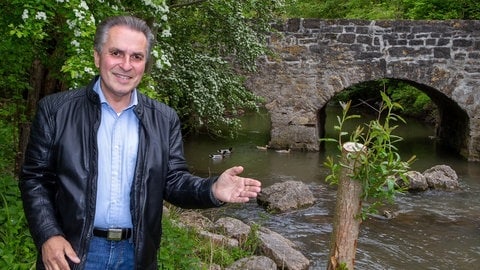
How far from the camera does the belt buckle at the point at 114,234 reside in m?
2.04

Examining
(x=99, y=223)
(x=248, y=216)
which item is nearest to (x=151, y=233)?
(x=99, y=223)

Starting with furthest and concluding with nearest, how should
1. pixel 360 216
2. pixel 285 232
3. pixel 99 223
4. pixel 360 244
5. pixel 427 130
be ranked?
pixel 427 130, pixel 285 232, pixel 360 244, pixel 360 216, pixel 99 223

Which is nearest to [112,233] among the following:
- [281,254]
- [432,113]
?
[281,254]

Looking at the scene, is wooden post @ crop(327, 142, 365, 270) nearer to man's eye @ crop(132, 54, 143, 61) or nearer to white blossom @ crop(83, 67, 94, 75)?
white blossom @ crop(83, 67, 94, 75)

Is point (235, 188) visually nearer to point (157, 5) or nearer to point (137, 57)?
point (137, 57)

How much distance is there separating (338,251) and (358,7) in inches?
756

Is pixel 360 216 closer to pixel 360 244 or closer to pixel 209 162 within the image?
pixel 360 244

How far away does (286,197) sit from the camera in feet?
27.2

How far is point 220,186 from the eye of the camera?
208 cm

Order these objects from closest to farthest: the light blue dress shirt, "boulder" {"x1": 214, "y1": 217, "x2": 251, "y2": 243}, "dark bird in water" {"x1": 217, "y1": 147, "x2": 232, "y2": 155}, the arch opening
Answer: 1. the light blue dress shirt
2. "boulder" {"x1": 214, "y1": 217, "x2": 251, "y2": 243}
3. "dark bird in water" {"x1": 217, "y1": 147, "x2": 232, "y2": 155}
4. the arch opening

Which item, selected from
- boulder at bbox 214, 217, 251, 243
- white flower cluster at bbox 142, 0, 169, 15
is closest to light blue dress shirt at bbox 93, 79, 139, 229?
white flower cluster at bbox 142, 0, 169, 15

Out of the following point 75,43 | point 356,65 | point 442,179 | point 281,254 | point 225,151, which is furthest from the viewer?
point 225,151

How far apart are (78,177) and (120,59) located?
45 cm

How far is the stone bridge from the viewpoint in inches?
470
